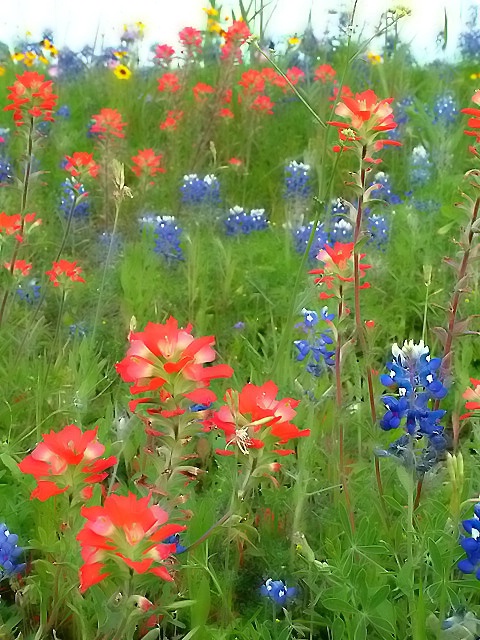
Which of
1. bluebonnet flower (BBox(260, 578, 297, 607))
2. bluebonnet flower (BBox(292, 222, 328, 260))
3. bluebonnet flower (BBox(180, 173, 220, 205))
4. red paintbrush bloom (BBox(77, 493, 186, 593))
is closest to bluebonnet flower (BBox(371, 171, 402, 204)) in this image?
bluebonnet flower (BBox(292, 222, 328, 260))

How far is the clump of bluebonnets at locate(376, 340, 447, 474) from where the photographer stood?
1307mm

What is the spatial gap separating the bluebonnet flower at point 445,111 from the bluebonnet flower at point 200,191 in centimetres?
139

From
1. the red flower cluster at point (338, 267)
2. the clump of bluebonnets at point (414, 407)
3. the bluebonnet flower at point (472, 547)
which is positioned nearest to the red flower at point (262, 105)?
the red flower cluster at point (338, 267)

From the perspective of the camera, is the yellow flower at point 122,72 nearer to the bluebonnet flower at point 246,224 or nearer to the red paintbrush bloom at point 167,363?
the bluebonnet flower at point 246,224

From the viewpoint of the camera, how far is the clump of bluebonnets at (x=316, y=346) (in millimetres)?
1806

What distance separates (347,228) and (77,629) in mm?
2314

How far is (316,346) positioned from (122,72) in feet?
12.6

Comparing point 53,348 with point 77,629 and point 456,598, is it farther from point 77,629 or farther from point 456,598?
point 456,598

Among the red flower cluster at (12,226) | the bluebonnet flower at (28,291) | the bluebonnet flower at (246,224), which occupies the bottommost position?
the red flower cluster at (12,226)

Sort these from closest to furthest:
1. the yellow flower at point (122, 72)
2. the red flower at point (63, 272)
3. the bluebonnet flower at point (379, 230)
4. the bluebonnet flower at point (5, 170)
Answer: the red flower at point (63, 272) < the bluebonnet flower at point (379, 230) < the bluebonnet flower at point (5, 170) < the yellow flower at point (122, 72)

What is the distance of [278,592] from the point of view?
1.42 metres

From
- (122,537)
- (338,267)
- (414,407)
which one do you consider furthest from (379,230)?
(122,537)

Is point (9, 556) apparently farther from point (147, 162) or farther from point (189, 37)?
point (189, 37)

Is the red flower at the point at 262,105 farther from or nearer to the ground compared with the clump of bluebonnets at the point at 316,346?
farther from the ground
